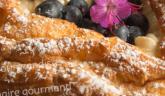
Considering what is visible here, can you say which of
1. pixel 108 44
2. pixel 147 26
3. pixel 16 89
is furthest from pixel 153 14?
pixel 16 89

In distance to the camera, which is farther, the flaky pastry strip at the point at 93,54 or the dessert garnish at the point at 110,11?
the dessert garnish at the point at 110,11

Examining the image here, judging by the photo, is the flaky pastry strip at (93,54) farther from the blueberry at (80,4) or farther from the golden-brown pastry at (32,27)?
the blueberry at (80,4)

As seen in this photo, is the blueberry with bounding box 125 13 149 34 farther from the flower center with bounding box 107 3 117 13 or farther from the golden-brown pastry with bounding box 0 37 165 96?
the golden-brown pastry with bounding box 0 37 165 96

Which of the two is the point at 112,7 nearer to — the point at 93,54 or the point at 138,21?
the point at 138,21

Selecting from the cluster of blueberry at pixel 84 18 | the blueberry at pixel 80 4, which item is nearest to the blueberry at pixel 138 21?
the cluster of blueberry at pixel 84 18

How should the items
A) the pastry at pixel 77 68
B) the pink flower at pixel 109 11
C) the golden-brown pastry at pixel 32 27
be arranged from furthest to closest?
1. the pink flower at pixel 109 11
2. the golden-brown pastry at pixel 32 27
3. the pastry at pixel 77 68

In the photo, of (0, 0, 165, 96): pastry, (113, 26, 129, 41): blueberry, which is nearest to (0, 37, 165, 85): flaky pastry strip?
(0, 0, 165, 96): pastry
